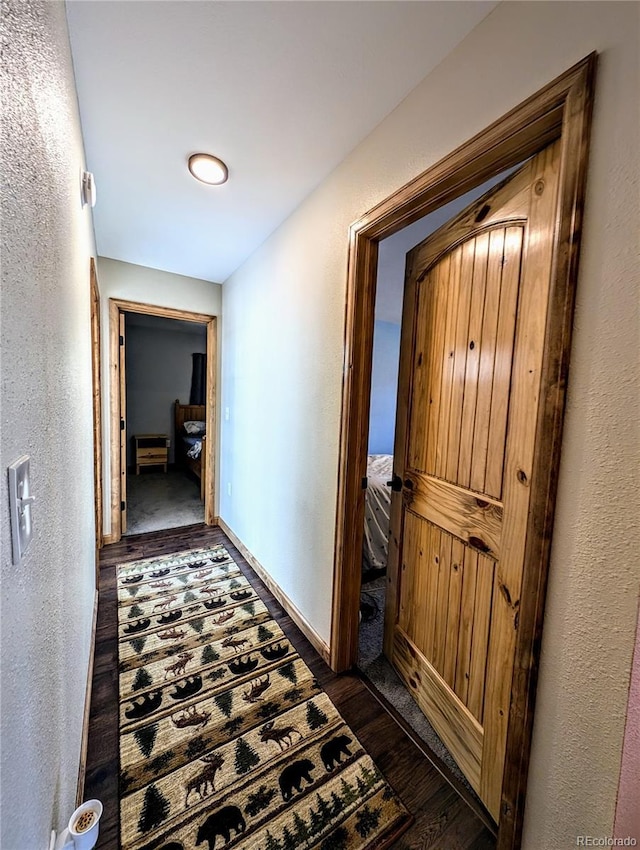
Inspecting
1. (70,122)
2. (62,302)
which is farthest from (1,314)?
(70,122)

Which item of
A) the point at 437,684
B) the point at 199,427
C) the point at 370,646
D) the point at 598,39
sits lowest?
the point at 370,646

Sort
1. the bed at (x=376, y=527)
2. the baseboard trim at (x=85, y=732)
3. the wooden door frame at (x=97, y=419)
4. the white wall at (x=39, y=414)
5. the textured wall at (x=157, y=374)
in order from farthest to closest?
the textured wall at (x=157, y=374), the bed at (x=376, y=527), the wooden door frame at (x=97, y=419), the baseboard trim at (x=85, y=732), the white wall at (x=39, y=414)

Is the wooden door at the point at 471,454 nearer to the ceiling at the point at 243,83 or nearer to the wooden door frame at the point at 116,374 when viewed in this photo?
the ceiling at the point at 243,83

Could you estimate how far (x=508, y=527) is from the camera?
962mm

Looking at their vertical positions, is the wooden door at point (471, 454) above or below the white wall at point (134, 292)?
below

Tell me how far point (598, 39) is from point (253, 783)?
7.38ft

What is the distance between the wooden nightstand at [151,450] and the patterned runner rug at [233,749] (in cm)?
362

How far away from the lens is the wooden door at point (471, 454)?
93cm

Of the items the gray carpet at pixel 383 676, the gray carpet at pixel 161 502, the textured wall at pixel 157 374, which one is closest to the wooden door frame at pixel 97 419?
the gray carpet at pixel 161 502

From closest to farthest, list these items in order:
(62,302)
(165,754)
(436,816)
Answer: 1. (62,302)
2. (436,816)
3. (165,754)

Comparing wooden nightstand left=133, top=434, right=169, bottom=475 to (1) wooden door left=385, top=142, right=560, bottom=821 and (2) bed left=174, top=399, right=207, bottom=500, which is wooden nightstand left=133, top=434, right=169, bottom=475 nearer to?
(2) bed left=174, top=399, right=207, bottom=500

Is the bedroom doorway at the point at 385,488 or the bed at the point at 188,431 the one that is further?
the bed at the point at 188,431

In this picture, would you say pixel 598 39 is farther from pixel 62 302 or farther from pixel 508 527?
pixel 62 302

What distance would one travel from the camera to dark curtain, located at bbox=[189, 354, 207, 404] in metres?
5.77
